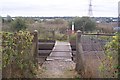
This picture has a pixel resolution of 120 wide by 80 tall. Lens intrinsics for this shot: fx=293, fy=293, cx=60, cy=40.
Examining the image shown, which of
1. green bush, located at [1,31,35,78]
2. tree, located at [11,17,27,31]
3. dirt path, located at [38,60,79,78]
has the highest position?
tree, located at [11,17,27,31]

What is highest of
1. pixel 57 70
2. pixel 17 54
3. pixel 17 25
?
pixel 17 25

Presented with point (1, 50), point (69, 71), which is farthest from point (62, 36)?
point (1, 50)

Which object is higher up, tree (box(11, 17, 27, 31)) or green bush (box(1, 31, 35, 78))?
tree (box(11, 17, 27, 31))

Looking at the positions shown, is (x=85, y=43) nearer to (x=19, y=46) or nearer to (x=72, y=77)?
(x=72, y=77)

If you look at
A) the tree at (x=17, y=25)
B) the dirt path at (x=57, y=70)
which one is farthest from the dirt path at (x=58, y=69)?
the tree at (x=17, y=25)

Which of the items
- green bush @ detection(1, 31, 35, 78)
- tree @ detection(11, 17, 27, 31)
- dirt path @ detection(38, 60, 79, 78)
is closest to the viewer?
green bush @ detection(1, 31, 35, 78)

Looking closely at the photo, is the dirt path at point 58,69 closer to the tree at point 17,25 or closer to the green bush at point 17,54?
the green bush at point 17,54

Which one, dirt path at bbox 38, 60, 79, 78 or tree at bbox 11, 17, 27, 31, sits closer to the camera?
dirt path at bbox 38, 60, 79, 78

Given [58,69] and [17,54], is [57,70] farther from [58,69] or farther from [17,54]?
[17,54]

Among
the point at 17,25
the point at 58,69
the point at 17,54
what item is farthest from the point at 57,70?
the point at 17,25

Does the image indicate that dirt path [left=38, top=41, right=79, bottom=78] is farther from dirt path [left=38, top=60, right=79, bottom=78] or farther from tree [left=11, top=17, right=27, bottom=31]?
tree [left=11, top=17, right=27, bottom=31]

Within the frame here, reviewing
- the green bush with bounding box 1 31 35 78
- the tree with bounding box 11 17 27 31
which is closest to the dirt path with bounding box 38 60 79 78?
the green bush with bounding box 1 31 35 78

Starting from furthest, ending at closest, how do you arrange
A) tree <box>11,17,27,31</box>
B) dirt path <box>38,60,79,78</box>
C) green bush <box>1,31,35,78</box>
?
tree <box>11,17,27,31</box> < dirt path <box>38,60,79,78</box> < green bush <box>1,31,35,78</box>

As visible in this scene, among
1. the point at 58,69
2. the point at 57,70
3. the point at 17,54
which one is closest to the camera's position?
the point at 17,54
